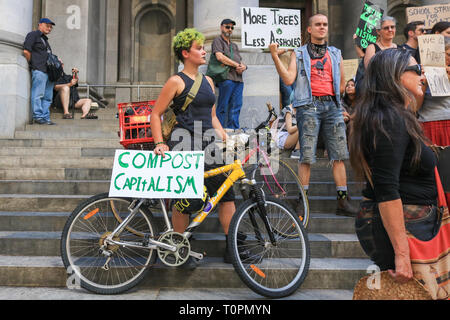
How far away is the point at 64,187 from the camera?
4.99 metres

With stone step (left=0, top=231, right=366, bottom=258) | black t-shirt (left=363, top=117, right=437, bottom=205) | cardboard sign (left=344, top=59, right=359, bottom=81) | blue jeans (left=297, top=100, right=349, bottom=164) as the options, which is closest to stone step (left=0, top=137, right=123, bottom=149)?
stone step (left=0, top=231, right=366, bottom=258)

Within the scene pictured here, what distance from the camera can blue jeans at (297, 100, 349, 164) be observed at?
420 centimetres

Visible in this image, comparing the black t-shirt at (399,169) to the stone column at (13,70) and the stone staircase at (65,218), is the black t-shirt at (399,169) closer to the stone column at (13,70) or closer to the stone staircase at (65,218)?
the stone staircase at (65,218)

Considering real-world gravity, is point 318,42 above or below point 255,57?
below

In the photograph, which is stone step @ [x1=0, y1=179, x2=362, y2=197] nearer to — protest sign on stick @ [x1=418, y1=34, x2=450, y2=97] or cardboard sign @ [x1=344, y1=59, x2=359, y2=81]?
protest sign on stick @ [x1=418, y1=34, x2=450, y2=97]

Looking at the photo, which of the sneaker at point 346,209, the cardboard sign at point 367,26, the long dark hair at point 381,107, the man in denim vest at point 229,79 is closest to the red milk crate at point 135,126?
the long dark hair at point 381,107

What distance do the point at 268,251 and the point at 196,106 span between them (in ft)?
4.93

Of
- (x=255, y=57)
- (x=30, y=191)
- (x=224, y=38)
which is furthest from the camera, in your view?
(x=255, y=57)

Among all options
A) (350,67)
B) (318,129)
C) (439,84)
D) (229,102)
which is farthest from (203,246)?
(350,67)

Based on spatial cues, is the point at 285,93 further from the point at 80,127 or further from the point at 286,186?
the point at 80,127

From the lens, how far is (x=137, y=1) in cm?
1398
